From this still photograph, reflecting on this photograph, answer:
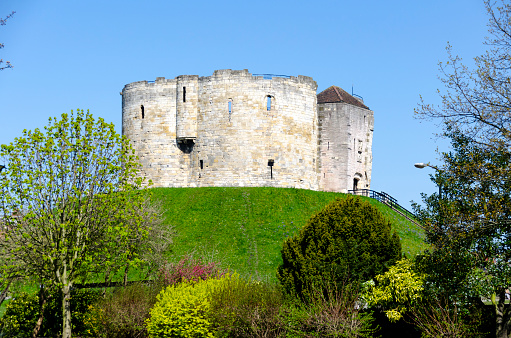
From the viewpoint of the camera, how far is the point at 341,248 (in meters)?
23.9

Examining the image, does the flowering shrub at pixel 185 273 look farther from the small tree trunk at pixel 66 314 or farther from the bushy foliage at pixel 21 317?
the bushy foliage at pixel 21 317

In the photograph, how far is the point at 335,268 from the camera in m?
22.8

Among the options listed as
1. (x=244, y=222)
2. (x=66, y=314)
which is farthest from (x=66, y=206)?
(x=244, y=222)

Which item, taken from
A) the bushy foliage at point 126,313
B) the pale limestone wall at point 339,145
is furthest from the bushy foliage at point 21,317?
the pale limestone wall at point 339,145

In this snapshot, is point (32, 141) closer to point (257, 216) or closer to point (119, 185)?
point (119, 185)

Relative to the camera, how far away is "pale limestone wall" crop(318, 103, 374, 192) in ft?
179

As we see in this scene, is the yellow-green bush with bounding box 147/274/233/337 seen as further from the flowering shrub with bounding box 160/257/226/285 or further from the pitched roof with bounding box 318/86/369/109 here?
the pitched roof with bounding box 318/86/369/109

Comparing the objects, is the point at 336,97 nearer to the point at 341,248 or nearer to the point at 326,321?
the point at 341,248

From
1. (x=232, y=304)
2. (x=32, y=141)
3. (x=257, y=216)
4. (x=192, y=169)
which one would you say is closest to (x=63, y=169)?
(x=32, y=141)

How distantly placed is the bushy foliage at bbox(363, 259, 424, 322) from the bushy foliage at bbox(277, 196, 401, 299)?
2.62 feet

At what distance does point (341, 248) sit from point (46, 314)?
11.0 metres

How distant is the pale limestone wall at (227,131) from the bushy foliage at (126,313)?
26731 millimetres

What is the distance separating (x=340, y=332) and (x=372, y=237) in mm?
6053

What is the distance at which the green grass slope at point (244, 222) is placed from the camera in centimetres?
3981
